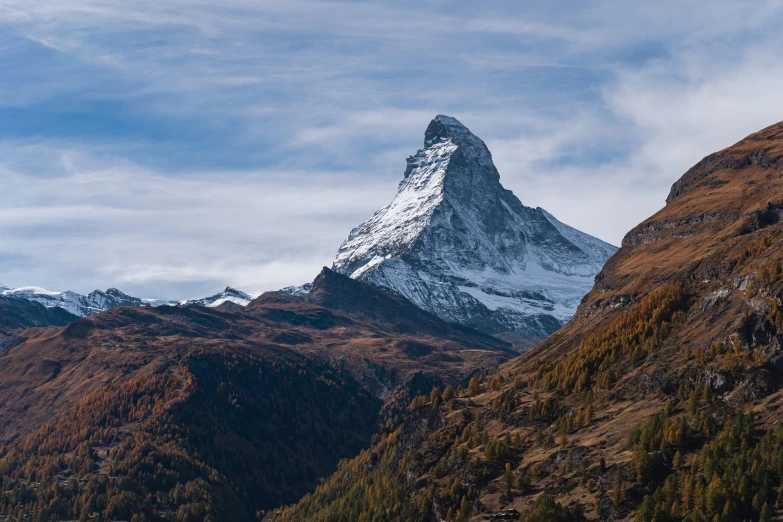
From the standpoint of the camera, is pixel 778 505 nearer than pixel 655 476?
Yes

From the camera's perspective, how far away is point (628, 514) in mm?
187000

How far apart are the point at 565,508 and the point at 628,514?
16.1 metres

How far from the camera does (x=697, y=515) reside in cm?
17175

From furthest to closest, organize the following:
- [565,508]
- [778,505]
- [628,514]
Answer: [565,508], [628,514], [778,505]

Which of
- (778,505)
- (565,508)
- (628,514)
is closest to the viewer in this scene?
(778,505)

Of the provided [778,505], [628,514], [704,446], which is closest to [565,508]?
[628,514]

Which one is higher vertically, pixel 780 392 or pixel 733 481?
pixel 780 392

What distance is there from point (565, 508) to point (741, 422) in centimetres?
4053

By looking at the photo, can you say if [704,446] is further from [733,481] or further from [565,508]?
[565,508]

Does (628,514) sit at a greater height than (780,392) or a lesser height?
lesser

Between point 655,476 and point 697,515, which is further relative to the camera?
point 655,476

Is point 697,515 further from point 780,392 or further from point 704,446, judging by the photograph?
point 780,392

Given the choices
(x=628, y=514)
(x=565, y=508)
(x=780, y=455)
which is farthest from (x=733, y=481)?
(x=565, y=508)

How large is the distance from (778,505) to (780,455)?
1020 cm
